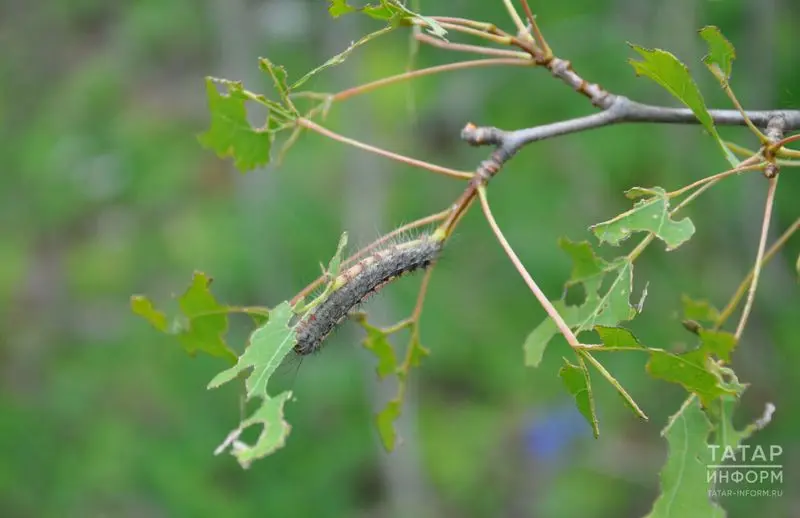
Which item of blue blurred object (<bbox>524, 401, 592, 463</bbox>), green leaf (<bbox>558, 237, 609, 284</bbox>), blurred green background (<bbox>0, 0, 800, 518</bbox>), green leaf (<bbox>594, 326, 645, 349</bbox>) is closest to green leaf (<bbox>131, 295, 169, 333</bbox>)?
green leaf (<bbox>558, 237, 609, 284</bbox>)

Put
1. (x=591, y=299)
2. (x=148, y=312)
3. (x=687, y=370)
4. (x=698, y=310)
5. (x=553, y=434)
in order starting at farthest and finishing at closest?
(x=553, y=434) → (x=698, y=310) → (x=148, y=312) → (x=591, y=299) → (x=687, y=370)

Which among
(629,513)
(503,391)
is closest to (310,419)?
(503,391)

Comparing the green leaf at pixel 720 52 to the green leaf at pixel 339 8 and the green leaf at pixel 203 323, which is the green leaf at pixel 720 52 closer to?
the green leaf at pixel 339 8

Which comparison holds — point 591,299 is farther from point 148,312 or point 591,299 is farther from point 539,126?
point 148,312

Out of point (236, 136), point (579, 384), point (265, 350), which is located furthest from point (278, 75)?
point (579, 384)

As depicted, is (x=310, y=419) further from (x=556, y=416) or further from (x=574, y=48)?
(x=574, y=48)

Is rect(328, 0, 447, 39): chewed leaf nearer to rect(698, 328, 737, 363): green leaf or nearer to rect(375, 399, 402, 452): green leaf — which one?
rect(698, 328, 737, 363): green leaf
